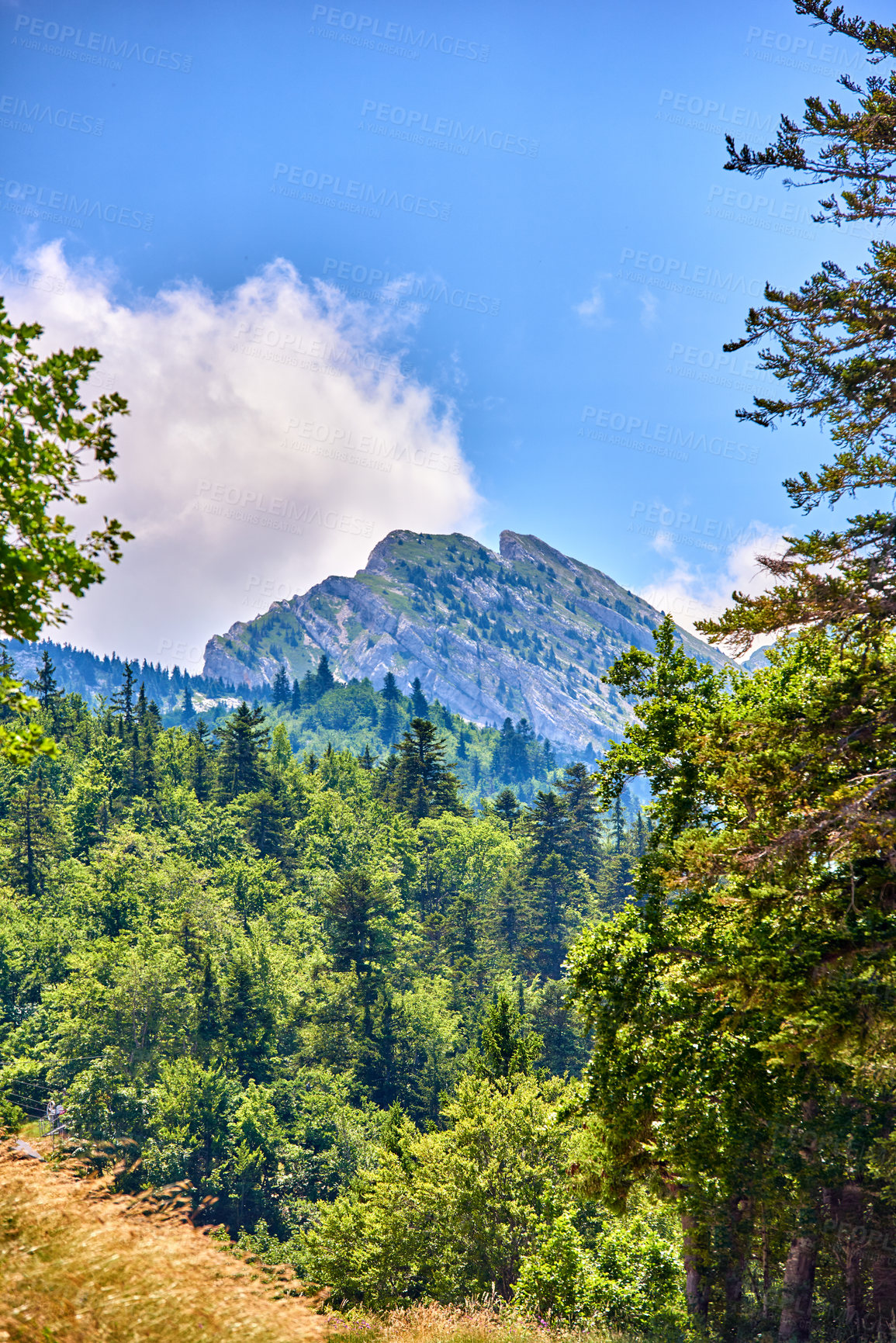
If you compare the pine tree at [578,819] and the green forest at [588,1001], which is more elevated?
the pine tree at [578,819]

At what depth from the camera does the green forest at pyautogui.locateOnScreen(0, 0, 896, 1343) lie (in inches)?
416

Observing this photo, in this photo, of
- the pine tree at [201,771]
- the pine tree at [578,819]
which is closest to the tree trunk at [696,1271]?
the pine tree at [578,819]

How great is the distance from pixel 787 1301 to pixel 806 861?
10.2 meters

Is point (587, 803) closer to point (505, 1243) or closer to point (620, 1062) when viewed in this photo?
point (505, 1243)

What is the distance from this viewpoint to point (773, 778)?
11133 millimetres

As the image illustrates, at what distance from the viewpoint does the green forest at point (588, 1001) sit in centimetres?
1057

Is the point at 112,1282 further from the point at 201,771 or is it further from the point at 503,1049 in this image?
the point at 201,771

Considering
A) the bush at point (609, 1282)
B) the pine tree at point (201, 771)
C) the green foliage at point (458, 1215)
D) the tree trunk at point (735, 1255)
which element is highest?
the pine tree at point (201, 771)

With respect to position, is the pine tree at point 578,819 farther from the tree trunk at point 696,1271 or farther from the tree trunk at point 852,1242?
the tree trunk at point 852,1242

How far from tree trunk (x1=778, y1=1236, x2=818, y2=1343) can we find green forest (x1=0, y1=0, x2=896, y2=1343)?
0.07 m

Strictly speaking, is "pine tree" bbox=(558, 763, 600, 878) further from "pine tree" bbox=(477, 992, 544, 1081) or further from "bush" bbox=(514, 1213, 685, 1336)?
"bush" bbox=(514, 1213, 685, 1336)

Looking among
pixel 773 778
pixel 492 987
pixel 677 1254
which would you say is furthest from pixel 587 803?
pixel 773 778

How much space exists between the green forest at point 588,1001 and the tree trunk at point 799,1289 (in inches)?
2.9

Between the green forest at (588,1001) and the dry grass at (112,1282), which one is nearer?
the dry grass at (112,1282)
